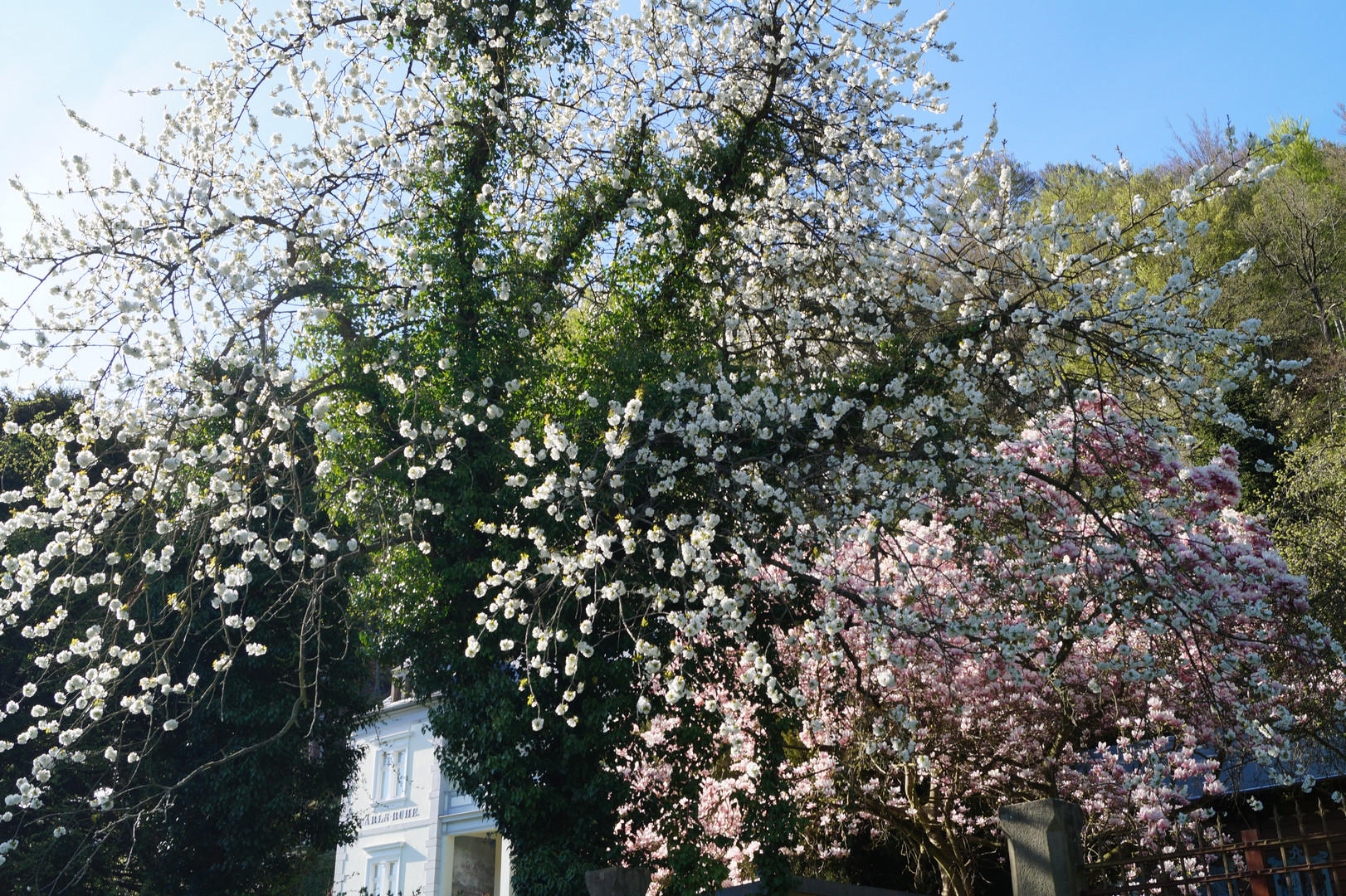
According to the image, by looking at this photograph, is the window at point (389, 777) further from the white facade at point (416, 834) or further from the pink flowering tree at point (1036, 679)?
the pink flowering tree at point (1036, 679)

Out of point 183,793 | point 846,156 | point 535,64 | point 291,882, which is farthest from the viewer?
point 291,882

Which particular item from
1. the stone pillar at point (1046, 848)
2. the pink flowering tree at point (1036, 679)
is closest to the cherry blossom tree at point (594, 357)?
the pink flowering tree at point (1036, 679)

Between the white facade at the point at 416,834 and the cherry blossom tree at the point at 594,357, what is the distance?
12.6m

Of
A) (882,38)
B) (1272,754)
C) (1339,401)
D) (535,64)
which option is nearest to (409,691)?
(535,64)

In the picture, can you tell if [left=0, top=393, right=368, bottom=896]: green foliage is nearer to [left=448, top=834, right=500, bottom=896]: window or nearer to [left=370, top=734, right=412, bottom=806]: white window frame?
[left=448, top=834, right=500, bottom=896]: window

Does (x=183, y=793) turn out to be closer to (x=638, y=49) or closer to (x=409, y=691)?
(x=409, y=691)

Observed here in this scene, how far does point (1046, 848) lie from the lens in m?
3.69

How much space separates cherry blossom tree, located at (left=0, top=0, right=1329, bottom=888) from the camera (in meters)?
6.40

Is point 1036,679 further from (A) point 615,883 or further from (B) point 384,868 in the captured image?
(B) point 384,868

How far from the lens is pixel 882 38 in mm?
8367

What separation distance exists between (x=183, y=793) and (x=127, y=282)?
19.7ft

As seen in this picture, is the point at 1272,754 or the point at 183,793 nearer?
the point at 1272,754

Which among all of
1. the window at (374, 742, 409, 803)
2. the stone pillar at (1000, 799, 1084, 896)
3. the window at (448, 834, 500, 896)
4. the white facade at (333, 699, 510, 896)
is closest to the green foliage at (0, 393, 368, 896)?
the stone pillar at (1000, 799, 1084, 896)

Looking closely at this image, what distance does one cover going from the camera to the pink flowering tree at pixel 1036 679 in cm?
734
